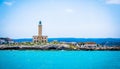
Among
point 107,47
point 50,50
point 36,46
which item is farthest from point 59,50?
point 107,47

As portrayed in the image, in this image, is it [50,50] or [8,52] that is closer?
[8,52]

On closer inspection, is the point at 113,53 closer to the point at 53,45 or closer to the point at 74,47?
the point at 74,47

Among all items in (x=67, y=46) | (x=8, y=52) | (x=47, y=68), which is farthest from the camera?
(x=67, y=46)

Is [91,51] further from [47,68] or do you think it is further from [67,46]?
[47,68]

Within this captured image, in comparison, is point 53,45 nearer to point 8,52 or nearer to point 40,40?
point 40,40

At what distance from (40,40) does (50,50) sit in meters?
1.53

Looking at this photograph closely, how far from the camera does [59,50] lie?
18.1m

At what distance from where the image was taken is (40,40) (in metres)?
16.8

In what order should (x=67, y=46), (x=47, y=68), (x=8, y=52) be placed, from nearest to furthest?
1. (x=47, y=68)
2. (x=8, y=52)
3. (x=67, y=46)

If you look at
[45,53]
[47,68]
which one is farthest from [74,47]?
[47,68]

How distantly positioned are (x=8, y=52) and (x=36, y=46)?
5.44 ft

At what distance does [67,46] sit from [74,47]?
1.80 feet

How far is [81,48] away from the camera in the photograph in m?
17.6

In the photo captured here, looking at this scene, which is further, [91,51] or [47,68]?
[91,51]
